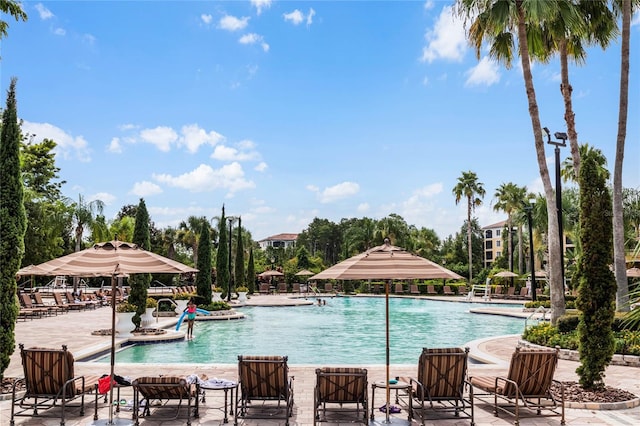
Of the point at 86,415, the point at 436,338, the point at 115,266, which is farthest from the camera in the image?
the point at 436,338

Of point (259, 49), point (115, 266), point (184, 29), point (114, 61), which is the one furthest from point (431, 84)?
point (115, 266)

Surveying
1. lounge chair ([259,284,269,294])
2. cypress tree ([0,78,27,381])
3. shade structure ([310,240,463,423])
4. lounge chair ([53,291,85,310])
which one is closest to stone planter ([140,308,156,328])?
cypress tree ([0,78,27,381])

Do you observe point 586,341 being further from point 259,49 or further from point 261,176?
point 261,176

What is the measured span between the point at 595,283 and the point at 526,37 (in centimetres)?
1001

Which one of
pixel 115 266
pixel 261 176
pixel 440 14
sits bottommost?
pixel 115 266

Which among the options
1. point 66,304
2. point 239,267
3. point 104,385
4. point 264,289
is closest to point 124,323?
point 104,385

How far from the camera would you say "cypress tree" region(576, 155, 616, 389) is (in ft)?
26.4

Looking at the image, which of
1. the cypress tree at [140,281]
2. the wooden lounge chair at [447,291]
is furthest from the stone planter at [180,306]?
the wooden lounge chair at [447,291]

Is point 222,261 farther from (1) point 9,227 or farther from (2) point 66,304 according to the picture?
(1) point 9,227

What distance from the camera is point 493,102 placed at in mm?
19219

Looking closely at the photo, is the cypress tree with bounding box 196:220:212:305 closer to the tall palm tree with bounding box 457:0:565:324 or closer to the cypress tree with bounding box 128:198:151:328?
the cypress tree with bounding box 128:198:151:328

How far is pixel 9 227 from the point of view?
8.71 metres

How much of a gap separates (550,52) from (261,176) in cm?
1919

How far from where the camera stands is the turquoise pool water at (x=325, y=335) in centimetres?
1427
